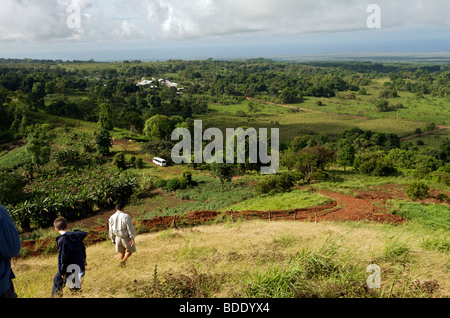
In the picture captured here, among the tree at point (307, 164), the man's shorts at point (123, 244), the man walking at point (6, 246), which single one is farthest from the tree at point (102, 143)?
the man walking at point (6, 246)

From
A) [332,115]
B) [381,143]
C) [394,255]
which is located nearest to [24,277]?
[394,255]

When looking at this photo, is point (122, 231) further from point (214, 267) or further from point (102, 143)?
point (102, 143)

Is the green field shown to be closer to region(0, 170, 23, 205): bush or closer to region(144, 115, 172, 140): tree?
region(144, 115, 172, 140): tree

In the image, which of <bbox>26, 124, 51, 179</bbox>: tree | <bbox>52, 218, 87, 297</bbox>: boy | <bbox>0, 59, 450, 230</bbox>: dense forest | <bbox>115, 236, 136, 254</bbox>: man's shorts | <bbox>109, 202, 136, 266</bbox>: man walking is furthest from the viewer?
<bbox>26, 124, 51, 179</bbox>: tree

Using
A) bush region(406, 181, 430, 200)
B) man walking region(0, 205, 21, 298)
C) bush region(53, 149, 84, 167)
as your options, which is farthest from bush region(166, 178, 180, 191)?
man walking region(0, 205, 21, 298)

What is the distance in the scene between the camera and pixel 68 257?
A: 4.48 m

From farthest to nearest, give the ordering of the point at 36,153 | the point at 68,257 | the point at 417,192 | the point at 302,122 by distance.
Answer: the point at 302,122, the point at 36,153, the point at 417,192, the point at 68,257

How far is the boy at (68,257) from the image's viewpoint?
14.4 ft

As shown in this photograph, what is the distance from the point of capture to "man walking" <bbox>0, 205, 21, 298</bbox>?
3080mm

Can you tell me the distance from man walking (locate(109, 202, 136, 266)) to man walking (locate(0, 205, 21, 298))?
8.12 ft

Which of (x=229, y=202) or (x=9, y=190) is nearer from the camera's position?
(x=229, y=202)

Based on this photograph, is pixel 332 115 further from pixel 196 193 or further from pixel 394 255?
pixel 394 255

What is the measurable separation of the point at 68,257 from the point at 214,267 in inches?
105

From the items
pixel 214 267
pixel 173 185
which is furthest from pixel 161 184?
pixel 214 267
